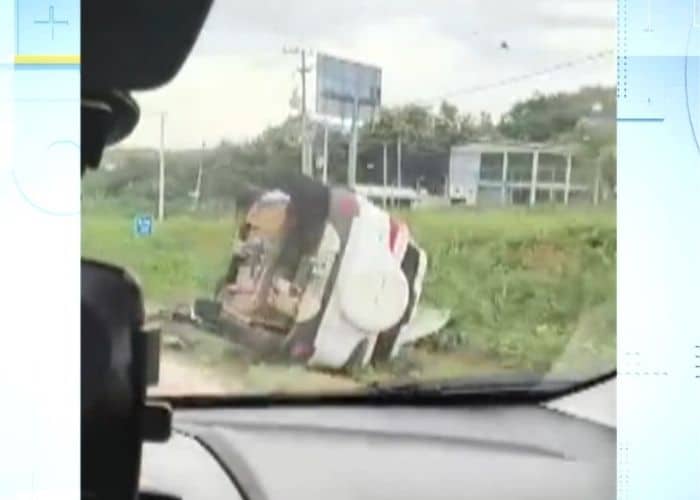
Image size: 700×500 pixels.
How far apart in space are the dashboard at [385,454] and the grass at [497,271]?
0.18 ft

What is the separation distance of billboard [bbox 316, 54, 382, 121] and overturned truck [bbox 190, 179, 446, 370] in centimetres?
7

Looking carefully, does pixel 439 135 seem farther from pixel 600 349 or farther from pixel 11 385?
pixel 11 385

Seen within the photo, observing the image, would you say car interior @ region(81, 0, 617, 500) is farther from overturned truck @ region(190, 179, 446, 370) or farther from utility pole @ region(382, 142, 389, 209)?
utility pole @ region(382, 142, 389, 209)

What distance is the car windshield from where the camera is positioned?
92 centimetres

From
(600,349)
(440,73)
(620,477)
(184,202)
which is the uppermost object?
(440,73)

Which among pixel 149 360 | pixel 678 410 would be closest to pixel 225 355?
pixel 149 360

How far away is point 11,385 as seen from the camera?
91cm

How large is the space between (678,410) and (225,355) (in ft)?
1.24

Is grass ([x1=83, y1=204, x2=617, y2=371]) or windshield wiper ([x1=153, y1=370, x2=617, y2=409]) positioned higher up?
grass ([x1=83, y1=204, x2=617, y2=371])

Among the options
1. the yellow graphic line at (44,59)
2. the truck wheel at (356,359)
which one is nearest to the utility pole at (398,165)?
the truck wheel at (356,359)

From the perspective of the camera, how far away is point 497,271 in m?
0.93

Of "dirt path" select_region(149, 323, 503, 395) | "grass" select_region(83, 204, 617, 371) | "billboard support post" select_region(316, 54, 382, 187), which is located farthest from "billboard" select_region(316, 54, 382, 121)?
"dirt path" select_region(149, 323, 503, 395)

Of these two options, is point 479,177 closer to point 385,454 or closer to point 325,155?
point 325,155

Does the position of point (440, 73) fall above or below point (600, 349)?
above
